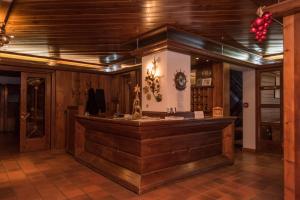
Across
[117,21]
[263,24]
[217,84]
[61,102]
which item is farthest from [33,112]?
[263,24]

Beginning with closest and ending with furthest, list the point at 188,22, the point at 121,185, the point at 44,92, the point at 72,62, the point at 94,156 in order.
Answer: the point at 121,185
the point at 188,22
the point at 94,156
the point at 44,92
the point at 72,62

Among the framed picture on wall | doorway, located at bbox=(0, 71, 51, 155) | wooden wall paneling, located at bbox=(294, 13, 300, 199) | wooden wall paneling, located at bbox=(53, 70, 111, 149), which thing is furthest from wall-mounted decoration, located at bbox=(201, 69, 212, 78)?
doorway, located at bbox=(0, 71, 51, 155)

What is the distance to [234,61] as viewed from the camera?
5441 millimetres

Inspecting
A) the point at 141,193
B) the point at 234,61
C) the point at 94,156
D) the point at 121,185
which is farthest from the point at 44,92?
the point at 234,61

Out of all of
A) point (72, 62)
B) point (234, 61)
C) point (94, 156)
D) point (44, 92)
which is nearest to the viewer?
point (94, 156)

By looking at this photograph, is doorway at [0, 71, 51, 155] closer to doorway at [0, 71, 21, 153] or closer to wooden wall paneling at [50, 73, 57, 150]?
wooden wall paneling at [50, 73, 57, 150]

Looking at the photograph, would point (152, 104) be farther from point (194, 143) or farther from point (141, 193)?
point (141, 193)

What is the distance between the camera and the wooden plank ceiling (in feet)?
10.1

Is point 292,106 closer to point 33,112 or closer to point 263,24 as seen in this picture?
point 263,24

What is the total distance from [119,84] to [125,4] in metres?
4.54

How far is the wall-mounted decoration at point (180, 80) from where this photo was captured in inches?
169

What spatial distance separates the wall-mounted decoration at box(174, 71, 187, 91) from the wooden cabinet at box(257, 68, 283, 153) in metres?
2.95

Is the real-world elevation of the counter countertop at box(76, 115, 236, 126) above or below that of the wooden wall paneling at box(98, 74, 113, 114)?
below

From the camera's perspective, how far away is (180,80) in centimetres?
436
